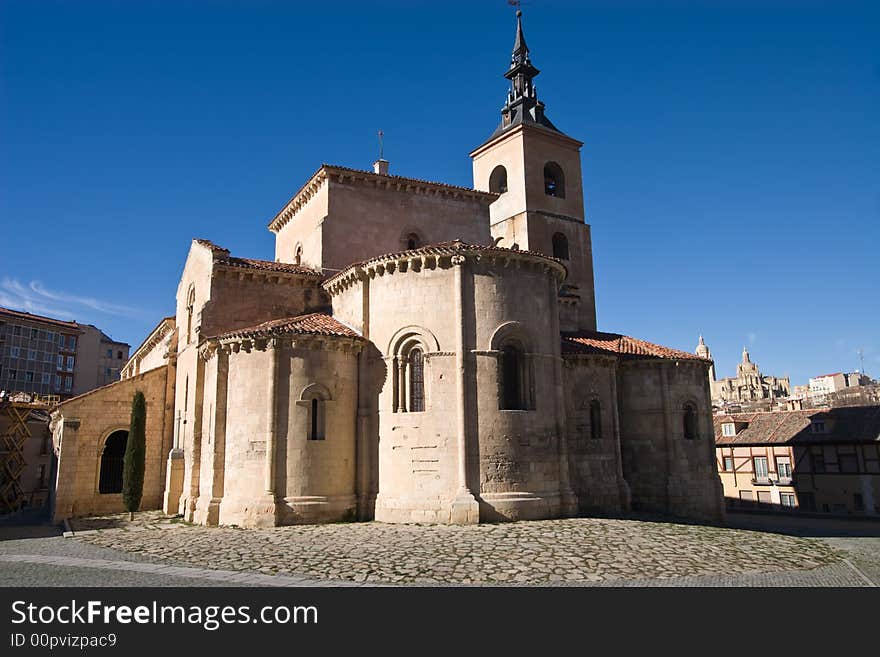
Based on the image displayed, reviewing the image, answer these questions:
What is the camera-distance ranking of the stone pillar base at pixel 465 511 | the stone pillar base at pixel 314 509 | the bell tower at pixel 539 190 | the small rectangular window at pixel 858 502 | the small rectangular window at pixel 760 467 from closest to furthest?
the stone pillar base at pixel 465 511
the stone pillar base at pixel 314 509
the bell tower at pixel 539 190
the small rectangular window at pixel 858 502
the small rectangular window at pixel 760 467

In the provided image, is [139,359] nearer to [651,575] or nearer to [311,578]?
[311,578]

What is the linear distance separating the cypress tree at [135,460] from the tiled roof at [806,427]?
3513cm

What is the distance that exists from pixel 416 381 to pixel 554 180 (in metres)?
16.6

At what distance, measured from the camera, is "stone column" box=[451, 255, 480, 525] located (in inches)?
656

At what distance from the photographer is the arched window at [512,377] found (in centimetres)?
1850

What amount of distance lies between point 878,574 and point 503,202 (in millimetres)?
22125

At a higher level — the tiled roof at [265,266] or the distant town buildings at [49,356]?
the distant town buildings at [49,356]

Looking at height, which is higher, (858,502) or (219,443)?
(219,443)

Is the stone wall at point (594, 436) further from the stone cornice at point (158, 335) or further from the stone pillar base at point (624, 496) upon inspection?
the stone cornice at point (158, 335)

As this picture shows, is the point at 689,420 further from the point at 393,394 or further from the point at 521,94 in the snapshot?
the point at 521,94

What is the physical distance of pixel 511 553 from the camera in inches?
502

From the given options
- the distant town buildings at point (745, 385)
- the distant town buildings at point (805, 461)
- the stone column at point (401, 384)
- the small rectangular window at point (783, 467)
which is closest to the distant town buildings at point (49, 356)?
the stone column at point (401, 384)

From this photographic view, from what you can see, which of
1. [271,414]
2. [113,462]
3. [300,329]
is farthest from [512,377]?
[113,462]

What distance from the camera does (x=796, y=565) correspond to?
12492mm
